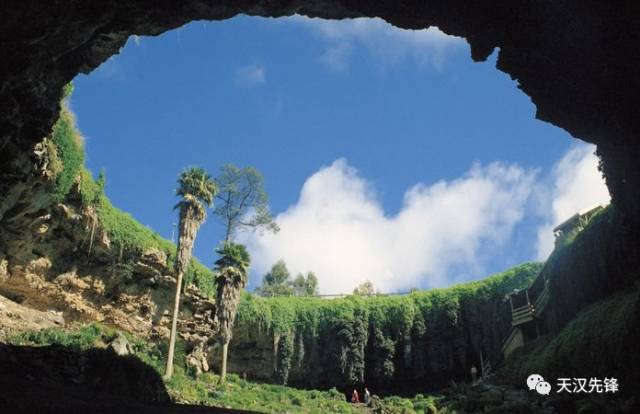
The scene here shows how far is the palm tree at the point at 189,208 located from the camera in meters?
30.2

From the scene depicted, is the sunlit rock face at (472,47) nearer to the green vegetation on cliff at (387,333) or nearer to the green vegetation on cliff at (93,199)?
the green vegetation on cliff at (93,199)

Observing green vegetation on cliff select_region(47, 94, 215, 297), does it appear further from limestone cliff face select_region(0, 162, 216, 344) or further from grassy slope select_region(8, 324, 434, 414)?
grassy slope select_region(8, 324, 434, 414)

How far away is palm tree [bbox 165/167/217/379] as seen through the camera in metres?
30.2

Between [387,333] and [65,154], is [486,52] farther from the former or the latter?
[387,333]

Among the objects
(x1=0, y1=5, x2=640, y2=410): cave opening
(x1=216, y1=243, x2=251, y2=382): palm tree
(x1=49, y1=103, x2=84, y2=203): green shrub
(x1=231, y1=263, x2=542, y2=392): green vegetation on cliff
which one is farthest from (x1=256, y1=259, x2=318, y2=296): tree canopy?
(x1=0, y1=5, x2=640, y2=410): cave opening

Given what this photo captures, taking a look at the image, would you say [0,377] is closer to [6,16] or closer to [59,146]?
[6,16]

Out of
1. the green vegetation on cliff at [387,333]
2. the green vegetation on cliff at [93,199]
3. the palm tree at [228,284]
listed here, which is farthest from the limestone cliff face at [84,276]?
the green vegetation on cliff at [387,333]

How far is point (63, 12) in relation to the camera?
34.2 feet

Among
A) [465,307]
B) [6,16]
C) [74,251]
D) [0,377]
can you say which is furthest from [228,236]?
[6,16]

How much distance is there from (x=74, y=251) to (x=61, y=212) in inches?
135
